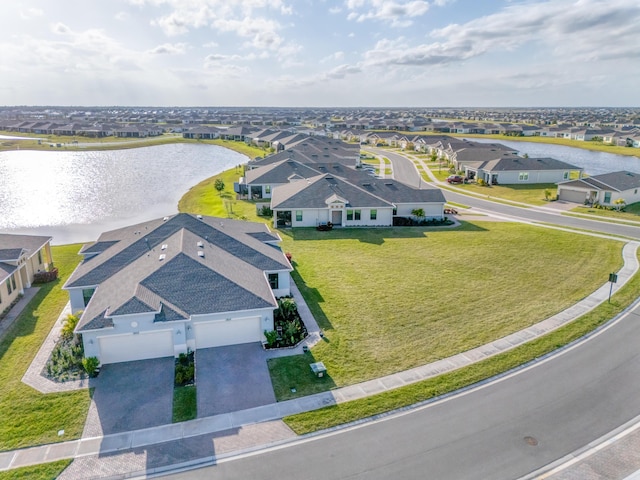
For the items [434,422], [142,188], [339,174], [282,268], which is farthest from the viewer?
[142,188]

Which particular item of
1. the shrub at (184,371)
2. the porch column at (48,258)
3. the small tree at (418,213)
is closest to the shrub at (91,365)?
the shrub at (184,371)

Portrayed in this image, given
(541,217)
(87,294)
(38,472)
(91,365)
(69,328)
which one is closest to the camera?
(38,472)

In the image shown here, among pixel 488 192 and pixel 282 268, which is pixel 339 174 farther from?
pixel 282 268

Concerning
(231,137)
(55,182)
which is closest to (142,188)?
(55,182)

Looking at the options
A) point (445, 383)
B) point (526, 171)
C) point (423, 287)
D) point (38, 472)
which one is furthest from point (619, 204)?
point (38, 472)

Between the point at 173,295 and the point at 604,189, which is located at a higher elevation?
the point at 604,189

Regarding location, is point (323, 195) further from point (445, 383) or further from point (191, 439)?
point (191, 439)
